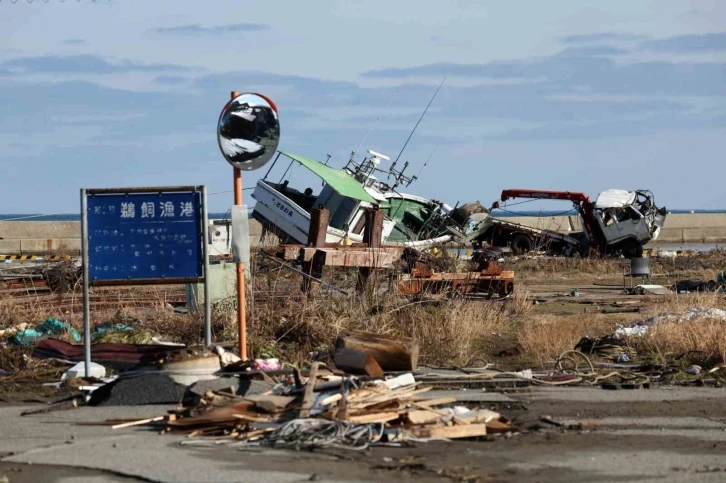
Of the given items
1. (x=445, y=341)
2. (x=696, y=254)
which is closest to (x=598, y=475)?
(x=445, y=341)

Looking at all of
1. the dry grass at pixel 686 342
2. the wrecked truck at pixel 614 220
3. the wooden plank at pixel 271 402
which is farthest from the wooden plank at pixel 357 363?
the wrecked truck at pixel 614 220

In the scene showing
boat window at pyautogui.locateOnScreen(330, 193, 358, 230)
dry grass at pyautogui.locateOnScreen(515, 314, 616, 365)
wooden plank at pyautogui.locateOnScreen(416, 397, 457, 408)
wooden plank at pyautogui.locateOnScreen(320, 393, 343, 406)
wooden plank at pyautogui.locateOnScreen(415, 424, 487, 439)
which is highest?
boat window at pyautogui.locateOnScreen(330, 193, 358, 230)

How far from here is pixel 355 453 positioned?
763cm

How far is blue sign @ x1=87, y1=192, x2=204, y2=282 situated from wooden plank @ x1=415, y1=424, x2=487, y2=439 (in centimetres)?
422

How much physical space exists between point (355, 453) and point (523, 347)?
6517 mm

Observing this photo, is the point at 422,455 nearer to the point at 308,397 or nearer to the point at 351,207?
the point at 308,397

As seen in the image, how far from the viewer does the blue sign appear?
11500 millimetres

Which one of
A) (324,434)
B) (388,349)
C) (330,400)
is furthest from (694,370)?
(324,434)

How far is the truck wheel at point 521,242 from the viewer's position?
40344 millimetres

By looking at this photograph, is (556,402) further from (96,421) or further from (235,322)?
(235,322)

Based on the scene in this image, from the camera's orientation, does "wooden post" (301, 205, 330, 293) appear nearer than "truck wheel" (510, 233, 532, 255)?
Yes

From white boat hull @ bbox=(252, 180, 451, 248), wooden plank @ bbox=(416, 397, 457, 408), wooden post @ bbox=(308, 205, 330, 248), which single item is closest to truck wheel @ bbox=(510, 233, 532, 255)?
white boat hull @ bbox=(252, 180, 451, 248)

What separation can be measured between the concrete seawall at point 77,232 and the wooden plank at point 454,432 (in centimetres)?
3591

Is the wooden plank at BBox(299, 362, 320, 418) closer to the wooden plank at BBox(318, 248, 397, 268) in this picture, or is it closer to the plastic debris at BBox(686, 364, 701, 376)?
the plastic debris at BBox(686, 364, 701, 376)
